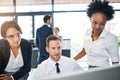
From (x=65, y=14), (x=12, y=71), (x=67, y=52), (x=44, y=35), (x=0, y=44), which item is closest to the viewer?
(x=0, y=44)

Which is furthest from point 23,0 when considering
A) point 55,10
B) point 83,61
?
point 83,61

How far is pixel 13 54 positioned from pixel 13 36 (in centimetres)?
21

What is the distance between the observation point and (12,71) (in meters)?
2.24

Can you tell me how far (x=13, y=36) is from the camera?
212 centimetres

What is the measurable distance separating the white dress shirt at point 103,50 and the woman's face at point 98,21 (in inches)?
4.1

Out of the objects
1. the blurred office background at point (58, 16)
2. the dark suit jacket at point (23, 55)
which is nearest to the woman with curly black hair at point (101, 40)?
the dark suit jacket at point (23, 55)

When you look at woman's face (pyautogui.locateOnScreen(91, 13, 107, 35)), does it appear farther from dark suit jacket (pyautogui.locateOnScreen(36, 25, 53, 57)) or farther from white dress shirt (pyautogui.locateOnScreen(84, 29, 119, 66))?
dark suit jacket (pyautogui.locateOnScreen(36, 25, 53, 57))

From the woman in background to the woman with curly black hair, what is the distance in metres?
0.58

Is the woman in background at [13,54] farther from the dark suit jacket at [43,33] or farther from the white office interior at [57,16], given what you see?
the white office interior at [57,16]

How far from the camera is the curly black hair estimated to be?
87.6 inches

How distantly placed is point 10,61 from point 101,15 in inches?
35.1

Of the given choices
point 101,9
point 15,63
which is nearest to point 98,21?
point 101,9

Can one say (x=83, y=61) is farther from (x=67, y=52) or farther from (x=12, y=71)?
(x=12, y=71)

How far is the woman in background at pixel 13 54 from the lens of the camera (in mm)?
2074
